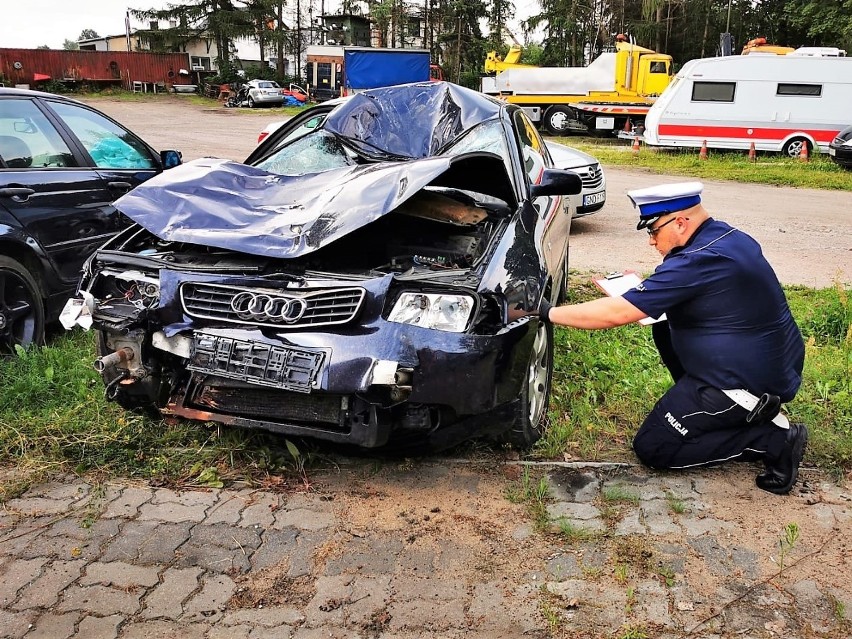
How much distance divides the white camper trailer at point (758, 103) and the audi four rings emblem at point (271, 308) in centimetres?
1592

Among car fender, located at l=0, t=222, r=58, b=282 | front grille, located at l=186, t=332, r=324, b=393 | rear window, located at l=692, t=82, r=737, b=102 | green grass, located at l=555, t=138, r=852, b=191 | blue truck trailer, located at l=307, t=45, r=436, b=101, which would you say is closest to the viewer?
front grille, located at l=186, t=332, r=324, b=393

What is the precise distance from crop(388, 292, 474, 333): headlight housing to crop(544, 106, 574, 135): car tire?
20063 mm

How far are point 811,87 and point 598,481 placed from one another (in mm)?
15757

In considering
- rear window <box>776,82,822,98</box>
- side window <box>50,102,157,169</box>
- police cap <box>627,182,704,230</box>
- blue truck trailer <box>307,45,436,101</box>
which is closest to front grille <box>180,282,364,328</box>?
police cap <box>627,182,704,230</box>

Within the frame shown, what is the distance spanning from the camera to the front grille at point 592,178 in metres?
8.22

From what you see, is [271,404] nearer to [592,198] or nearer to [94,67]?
[592,198]

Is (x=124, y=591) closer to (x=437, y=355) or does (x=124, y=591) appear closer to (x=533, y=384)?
(x=437, y=355)

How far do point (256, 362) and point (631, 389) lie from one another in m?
2.36

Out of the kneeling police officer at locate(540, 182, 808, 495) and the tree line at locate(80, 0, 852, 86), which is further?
the tree line at locate(80, 0, 852, 86)

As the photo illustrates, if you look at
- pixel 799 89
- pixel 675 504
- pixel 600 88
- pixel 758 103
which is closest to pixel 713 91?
pixel 758 103

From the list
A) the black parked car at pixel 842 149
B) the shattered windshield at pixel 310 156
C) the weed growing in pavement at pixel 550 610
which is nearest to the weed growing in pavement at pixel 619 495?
the weed growing in pavement at pixel 550 610

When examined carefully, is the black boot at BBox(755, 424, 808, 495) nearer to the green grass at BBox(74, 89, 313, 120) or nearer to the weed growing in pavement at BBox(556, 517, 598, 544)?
the weed growing in pavement at BBox(556, 517, 598, 544)

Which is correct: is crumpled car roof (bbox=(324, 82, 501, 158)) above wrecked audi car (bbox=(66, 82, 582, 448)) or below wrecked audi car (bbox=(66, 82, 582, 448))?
above

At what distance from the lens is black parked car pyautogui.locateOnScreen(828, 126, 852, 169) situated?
14.4 meters
